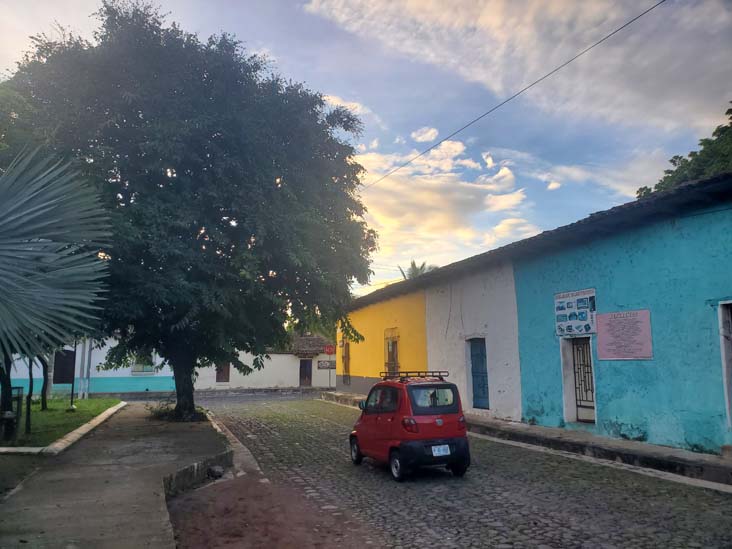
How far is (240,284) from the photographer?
1355cm

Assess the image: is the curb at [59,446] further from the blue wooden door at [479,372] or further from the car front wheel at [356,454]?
the blue wooden door at [479,372]

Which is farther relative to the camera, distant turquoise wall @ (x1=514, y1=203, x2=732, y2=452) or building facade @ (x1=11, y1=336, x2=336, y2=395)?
building facade @ (x1=11, y1=336, x2=336, y2=395)

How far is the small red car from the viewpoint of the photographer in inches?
330

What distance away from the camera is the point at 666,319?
1052cm

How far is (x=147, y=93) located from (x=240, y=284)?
482 centimetres

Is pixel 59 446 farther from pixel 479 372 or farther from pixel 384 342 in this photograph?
pixel 384 342

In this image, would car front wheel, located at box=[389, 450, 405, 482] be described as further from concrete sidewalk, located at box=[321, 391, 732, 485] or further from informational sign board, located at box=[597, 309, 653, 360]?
informational sign board, located at box=[597, 309, 653, 360]

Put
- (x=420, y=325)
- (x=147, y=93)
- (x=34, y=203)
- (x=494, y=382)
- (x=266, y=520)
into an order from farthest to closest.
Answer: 1. (x=420, y=325)
2. (x=494, y=382)
3. (x=147, y=93)
4. (x=266, y=520)
5. (x=34, y=203)

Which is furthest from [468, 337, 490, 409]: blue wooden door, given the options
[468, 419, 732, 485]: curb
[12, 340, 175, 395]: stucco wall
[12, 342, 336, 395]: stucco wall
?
[12, 340, 175, 395]: stucco wall

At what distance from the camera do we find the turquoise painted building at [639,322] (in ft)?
A: 31.5

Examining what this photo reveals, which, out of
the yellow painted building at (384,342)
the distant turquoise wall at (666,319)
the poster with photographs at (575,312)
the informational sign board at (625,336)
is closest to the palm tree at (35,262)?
the distant turquoise wall at (666,319)

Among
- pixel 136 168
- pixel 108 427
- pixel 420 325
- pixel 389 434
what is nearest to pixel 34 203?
pixel 389 434

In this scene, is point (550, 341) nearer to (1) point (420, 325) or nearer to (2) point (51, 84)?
(1) point (420, 325)

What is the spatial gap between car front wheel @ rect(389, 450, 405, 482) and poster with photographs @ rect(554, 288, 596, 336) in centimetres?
597
